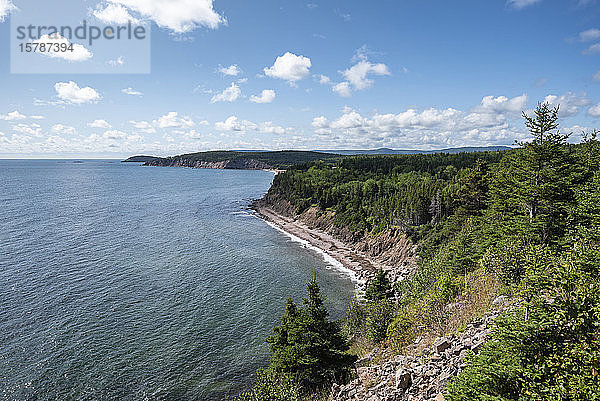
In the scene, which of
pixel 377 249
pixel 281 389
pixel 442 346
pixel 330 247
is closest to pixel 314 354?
pixel 281 389

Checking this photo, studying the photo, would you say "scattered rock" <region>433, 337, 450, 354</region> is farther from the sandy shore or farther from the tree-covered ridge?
the tree-covered ridge

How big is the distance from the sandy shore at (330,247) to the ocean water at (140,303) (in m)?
3.17

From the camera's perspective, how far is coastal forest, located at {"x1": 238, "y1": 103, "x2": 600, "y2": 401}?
1030 cm

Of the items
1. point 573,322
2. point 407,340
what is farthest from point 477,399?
point 407,340

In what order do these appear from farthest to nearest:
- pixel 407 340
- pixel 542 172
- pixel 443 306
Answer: pixel 542 172
pixel 443 306
pixel 407 340

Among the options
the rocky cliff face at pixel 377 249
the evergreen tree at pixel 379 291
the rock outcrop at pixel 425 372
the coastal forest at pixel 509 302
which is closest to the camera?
the coastal forest at pixel 509 302

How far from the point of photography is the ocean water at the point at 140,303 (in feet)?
109

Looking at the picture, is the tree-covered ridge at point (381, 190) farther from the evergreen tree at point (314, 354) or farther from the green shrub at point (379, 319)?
the evergreen tree at point (314, 354)

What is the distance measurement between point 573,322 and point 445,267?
25.5 meters

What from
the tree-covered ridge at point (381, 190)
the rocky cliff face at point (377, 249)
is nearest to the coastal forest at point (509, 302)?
the rocky cliff face at point (377, 249)

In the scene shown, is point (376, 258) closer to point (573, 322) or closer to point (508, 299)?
point (508, 299)

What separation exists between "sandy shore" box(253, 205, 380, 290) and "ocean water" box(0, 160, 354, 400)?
3.17 metres

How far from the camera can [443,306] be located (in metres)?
24.8

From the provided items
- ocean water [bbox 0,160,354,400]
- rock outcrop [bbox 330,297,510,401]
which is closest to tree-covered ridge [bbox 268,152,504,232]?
ocean water [bbox 0,160,354,400]
